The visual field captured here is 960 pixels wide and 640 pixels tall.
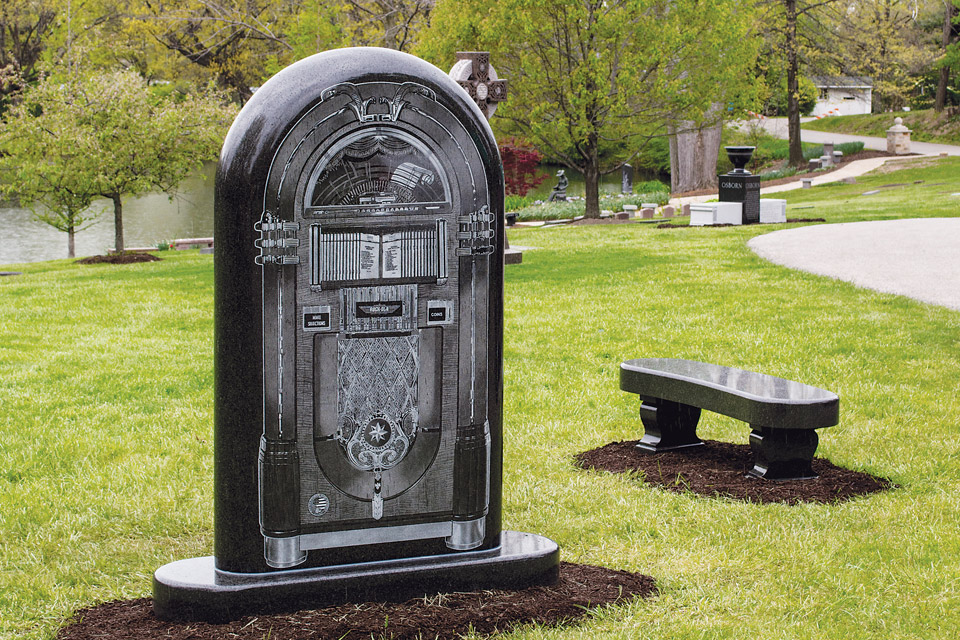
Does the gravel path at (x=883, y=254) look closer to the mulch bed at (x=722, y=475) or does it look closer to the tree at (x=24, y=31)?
the mulch bed at (x=722, y=475)

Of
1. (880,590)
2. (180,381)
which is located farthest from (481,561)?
(180,381)

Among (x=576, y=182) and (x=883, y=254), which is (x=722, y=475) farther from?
(x=576, y=182)

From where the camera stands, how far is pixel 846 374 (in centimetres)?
790

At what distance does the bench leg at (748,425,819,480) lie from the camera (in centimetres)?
545

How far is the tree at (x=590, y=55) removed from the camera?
22.1 metres

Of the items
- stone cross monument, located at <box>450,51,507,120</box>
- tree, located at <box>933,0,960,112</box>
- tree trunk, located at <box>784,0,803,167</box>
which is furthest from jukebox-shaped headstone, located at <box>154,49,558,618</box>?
tree, located at <box>933,0,960,112</box>

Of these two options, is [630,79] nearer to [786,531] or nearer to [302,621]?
[786,531]

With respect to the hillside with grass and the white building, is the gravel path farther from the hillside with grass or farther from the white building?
the white building

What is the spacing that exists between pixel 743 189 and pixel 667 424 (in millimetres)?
14948

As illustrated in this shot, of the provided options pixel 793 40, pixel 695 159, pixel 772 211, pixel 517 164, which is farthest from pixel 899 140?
pixel 772 211

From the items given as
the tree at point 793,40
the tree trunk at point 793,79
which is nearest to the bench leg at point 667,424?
the tree at point 793,40

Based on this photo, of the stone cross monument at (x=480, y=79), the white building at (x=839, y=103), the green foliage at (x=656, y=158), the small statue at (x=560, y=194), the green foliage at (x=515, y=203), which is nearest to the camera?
the stone cross monument at (x=480, y=79)

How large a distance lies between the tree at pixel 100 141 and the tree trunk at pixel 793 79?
77.4 ft

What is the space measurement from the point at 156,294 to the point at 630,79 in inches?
487
